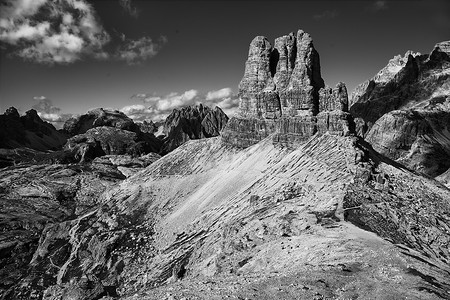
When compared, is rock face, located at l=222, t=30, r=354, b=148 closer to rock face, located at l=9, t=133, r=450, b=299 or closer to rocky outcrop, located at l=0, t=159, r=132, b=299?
rock face, located at l=9, t=133, r=450, b=299

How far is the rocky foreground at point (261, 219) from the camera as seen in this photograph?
24.9 meters

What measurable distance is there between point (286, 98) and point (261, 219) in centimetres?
4049

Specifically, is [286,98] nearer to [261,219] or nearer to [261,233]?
[261,219]

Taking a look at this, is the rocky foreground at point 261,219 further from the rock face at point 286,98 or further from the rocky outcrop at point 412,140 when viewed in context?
the rocky outcrop at point 412,140

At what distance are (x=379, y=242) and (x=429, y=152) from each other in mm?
161186

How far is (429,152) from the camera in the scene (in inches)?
6457

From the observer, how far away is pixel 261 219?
138 feet

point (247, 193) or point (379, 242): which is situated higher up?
point (247, 193)

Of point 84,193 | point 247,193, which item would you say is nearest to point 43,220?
point 84,193

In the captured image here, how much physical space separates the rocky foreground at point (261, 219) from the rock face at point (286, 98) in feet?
0.98

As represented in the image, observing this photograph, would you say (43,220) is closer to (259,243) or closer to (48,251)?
(48,251)

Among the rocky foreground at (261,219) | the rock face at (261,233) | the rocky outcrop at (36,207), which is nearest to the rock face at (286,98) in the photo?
the rocky foreground at (261,219)

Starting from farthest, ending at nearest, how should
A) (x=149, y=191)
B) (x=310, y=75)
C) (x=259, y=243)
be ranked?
1. (x=149, y=191)
2. (x=310, y=75)
3. (x=259, y=243)

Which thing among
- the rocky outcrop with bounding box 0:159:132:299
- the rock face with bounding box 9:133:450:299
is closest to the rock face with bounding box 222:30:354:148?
the rock face with bounding box 9:133:450:299
